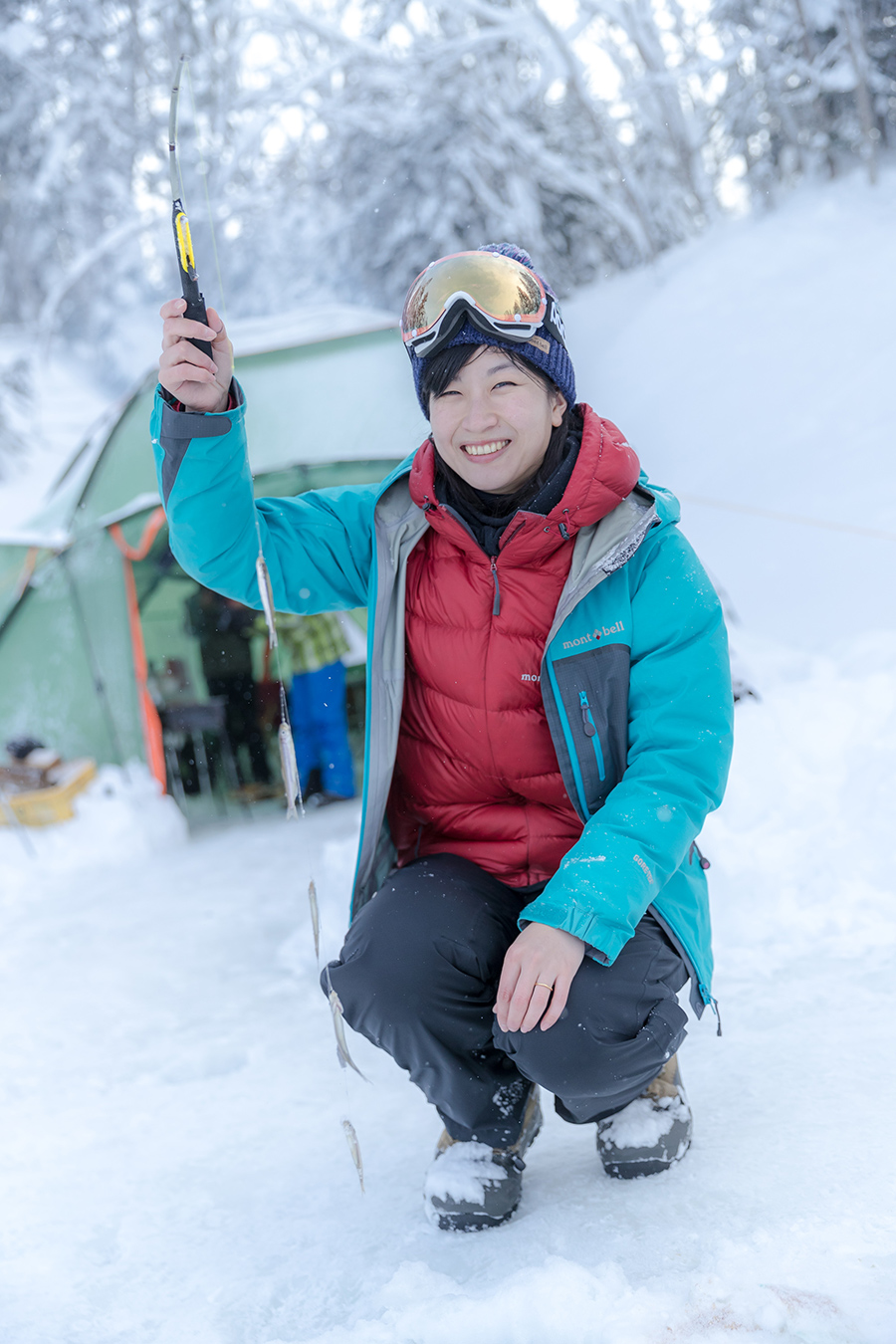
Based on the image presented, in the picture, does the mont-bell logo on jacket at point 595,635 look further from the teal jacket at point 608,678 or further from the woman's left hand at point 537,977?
the woman's left hand at point 537,977

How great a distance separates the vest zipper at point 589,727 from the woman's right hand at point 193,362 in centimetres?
67

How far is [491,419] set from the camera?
1406 mm

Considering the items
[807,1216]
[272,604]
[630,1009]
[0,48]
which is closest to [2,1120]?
[272,604]

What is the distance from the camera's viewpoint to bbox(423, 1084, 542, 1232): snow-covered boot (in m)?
1.40

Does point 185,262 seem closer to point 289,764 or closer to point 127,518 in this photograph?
point 289,764

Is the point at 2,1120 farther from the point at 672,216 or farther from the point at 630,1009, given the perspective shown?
the point at 672,216

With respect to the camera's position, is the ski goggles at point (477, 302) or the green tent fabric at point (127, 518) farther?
the green tent fabric at point (127, 518)

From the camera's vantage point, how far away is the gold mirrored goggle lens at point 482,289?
140 cm

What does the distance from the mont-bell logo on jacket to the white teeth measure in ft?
0.99

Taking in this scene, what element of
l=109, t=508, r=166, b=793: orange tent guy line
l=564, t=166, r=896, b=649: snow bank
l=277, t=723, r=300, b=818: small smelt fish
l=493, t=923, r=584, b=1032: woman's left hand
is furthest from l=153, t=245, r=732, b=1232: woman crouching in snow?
l=109, t=508, r=166, b=793: orange tent guy line

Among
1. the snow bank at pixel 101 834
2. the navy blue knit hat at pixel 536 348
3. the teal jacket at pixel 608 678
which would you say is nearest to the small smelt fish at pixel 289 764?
the teal jacket at pixel 608 678

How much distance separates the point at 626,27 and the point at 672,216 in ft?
6.19

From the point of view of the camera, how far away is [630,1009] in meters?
1.31

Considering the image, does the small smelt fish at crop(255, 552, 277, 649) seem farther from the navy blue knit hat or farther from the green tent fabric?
the green tent fabric
